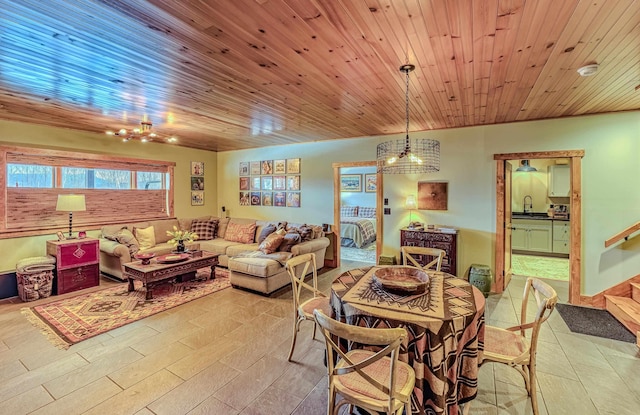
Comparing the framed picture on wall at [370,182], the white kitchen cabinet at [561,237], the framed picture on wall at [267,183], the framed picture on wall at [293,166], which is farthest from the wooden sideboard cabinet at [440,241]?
the framed picture on wall at [370,182]

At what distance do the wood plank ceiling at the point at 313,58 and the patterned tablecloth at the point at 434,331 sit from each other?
1779 millimetres

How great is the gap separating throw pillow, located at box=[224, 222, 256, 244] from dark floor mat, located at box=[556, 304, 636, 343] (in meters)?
5.00

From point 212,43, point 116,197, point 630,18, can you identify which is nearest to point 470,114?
point 630,18

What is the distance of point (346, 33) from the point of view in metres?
1.94

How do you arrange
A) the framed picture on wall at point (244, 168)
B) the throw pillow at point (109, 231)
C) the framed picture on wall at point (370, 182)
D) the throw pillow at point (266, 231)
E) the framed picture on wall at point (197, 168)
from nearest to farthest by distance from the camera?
1. the throw pillow at point (109, 231)
2. the throw pillow at point (266, 231)
3. the framed picture on wall at point (197, 168)
4. the framed picture on wall at point (244, 168)
5. the framed picture on wall at point (370, 182)

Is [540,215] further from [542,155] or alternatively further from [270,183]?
[270,183]

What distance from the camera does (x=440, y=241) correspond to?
452cm

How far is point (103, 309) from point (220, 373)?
7.39 feet

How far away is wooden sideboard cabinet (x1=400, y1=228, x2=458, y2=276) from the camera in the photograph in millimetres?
4461

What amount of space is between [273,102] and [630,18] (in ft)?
9.70

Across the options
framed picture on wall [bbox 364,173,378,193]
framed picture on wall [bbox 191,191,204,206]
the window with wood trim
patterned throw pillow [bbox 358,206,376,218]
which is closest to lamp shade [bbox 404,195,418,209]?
patterned throw pillow [bbox 358,206,376,218]

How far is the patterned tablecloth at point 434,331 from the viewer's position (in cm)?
168

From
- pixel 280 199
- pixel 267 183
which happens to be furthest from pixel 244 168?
pixel 280 199

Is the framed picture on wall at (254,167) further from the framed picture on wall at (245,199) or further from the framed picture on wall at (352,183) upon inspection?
the framed picture on wall at (352,183)
